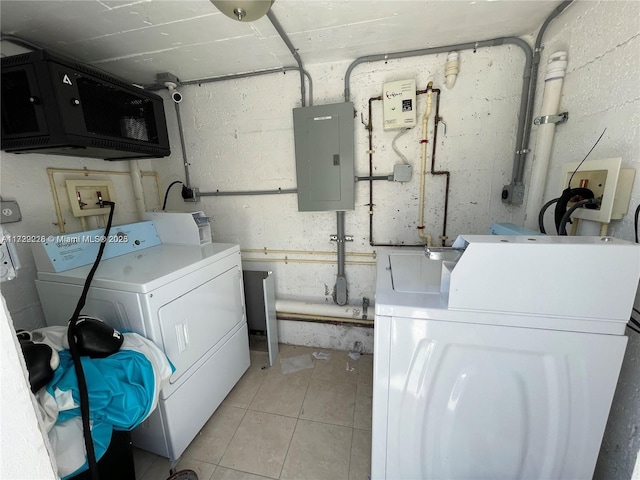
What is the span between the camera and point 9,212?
129cm

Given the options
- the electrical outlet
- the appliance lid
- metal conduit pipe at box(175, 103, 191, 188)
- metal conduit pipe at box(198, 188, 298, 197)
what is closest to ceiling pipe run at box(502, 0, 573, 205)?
metal conduit pipe at box(198, 188, 298, 197)

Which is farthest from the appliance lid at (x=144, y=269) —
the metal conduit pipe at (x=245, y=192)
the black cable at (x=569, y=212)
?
the black cable at (x=569, y=212)

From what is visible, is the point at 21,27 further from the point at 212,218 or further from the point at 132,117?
the point at 212,218

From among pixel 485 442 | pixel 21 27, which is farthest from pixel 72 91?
pixel 485 442

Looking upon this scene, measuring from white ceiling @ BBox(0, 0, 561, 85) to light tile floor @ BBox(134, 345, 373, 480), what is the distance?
2167 millimetres

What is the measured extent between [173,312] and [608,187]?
182cm

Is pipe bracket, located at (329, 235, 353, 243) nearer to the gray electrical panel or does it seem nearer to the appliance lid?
the gray electrical panel

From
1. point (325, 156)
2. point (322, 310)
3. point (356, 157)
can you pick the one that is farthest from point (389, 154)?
point (322, 310)

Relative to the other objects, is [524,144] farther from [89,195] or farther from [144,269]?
[89,195]

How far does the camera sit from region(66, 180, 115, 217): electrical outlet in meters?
1.57

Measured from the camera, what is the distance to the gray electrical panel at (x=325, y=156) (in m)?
1.67

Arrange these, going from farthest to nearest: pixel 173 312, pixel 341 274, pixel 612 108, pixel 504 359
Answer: pixel 341 274 → pixel 173 312 → pixel 612 108 → pixel 504 359

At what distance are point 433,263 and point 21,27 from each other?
87.9 inches

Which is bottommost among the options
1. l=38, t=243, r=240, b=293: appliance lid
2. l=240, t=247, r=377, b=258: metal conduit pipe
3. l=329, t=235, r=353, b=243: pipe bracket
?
l=240, t=247, r=377, b=258: metal conduit pipe
